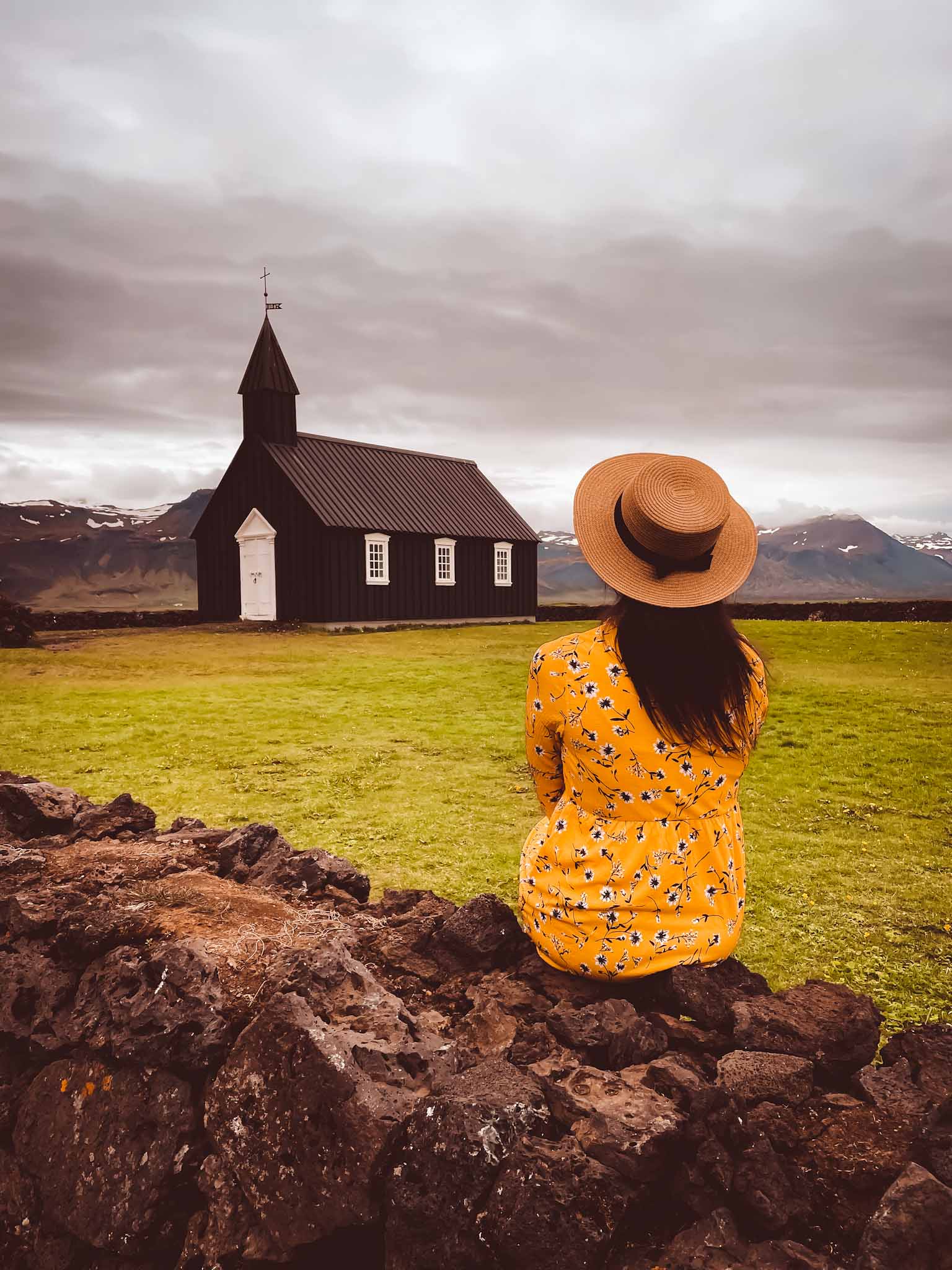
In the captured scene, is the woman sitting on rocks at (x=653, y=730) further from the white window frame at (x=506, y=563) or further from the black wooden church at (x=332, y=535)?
the white window frame at (x=506, y=563)

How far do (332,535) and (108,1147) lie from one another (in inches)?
1098

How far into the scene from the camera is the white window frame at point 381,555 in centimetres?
3103

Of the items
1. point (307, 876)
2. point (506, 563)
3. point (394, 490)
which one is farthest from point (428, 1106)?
point (506, 563)

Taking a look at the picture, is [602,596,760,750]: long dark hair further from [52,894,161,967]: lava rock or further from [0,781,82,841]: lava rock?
[0,781,82,841]: lava rock

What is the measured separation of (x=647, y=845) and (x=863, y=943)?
300 centimetres

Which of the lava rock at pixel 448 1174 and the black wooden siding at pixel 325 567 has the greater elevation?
the black wooden siding at pixel 325 567

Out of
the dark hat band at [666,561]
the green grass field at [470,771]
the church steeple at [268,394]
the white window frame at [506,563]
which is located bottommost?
the green grass field at [470,771]

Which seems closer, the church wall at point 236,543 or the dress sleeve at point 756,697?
the dress sleeve at point 756,697

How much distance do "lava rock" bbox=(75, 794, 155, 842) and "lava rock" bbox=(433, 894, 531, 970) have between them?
2.32 m

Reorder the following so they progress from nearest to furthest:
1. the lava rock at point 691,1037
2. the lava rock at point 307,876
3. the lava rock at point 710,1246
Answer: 1. the lava rock at point 710,1246
2. the lava rock at point 691,1037
3. the lava rock at point 307,876

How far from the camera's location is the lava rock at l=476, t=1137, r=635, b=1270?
2146mm

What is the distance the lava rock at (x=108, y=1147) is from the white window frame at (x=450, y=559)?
31030 mm

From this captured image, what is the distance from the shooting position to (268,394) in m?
32.2

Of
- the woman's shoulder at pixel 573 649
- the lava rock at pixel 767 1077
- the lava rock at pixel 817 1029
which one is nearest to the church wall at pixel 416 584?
the woman's shoulder at pixel 573 649
